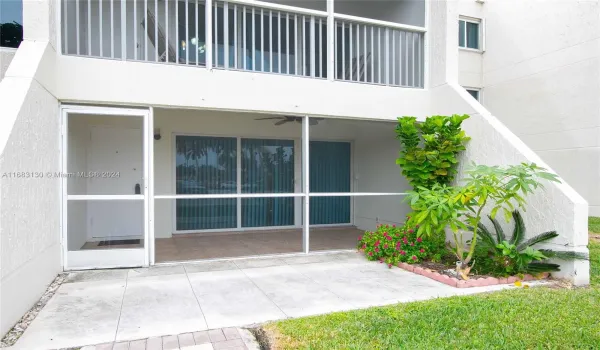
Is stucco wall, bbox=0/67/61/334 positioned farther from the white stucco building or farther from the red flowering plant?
the red flowering plant

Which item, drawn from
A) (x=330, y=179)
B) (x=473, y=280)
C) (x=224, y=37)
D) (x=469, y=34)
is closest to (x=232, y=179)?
(x=330, y=179)

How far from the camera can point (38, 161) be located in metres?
4.22

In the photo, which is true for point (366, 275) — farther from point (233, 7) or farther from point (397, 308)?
point (233, 7)

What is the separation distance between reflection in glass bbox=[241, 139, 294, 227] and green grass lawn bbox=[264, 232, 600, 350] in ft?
18.5

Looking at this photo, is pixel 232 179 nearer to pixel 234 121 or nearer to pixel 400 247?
pixel 234 121

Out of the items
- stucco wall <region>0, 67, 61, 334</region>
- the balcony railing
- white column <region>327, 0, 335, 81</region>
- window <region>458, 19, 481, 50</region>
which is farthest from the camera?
window <region>458, 19, 481, 50</region>

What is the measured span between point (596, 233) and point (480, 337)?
6.02 meters

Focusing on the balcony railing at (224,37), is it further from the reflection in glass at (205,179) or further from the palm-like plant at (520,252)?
the palm-like plant at (520,252)

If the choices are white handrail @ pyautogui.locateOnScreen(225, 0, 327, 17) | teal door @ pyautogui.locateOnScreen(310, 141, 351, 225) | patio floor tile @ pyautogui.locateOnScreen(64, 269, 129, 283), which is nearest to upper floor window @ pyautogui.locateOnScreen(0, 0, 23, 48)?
white handrail @ pyautogui.locateOnScreen(225, 0, 327, 17)

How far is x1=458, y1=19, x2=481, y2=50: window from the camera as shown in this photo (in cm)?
1186

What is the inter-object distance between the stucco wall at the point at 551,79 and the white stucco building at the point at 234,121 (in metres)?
0.06

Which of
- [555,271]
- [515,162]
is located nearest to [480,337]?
[555,271]

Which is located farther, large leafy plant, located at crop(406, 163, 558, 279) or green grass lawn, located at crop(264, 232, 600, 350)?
large leafy plant, located at crop(406, 163, 558, 279)

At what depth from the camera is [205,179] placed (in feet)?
28.2
